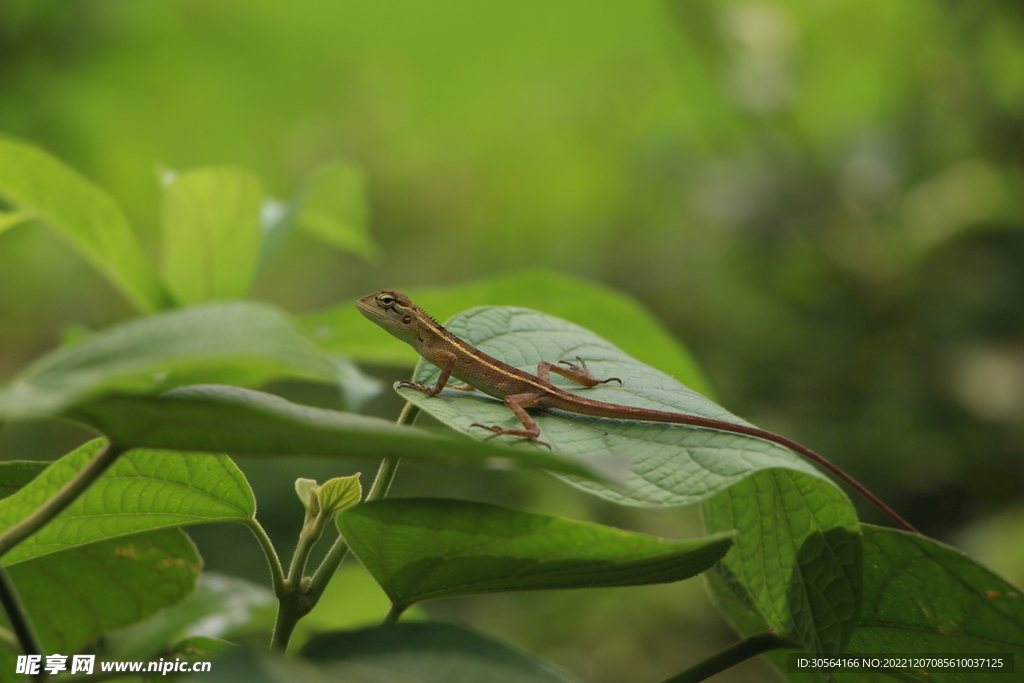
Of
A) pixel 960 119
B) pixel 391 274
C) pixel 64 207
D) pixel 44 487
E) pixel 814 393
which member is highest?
pixel 960 119

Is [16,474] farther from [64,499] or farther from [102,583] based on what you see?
A: [64,499]

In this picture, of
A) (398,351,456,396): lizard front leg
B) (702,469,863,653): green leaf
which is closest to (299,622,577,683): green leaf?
(702,469,863,653): green leaf

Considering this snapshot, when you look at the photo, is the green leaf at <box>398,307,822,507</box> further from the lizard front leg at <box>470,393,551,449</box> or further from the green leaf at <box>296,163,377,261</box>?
the green leaf at <box>296,163,377,261</box>

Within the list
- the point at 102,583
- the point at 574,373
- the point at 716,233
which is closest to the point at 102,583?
the point at 102,583

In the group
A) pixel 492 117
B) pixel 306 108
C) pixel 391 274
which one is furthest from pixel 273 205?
pixel 492 117

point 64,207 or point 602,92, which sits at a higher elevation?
point 602,92

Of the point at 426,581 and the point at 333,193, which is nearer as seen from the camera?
the point at 426,581

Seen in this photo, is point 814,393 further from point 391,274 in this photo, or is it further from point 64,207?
point 64,207

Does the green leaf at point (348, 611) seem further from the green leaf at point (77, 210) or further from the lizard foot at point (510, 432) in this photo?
the green leaf at point (77, 210)
